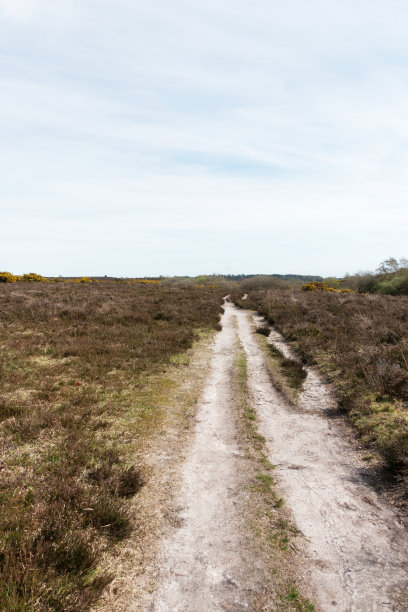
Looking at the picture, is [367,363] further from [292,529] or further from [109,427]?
[109,427]

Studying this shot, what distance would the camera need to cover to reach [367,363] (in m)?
11.5

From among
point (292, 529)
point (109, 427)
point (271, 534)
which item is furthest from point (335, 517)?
point (109, 427)

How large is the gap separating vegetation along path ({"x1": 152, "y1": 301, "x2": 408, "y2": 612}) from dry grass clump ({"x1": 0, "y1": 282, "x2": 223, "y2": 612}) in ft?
3.19

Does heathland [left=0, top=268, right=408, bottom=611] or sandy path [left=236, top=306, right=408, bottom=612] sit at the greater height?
heathland [left=0, top=268, right=408, bottom=611]

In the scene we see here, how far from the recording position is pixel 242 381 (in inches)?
451

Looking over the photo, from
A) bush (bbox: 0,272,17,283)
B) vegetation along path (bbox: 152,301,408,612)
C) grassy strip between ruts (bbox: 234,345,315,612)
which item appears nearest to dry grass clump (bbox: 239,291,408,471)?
vegetation along path (bbox: 152,301,408,612)

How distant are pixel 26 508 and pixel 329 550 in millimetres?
4374

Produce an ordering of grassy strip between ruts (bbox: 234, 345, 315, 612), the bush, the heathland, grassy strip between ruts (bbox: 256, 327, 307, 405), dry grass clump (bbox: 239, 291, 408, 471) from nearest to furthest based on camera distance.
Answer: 1. grassy strip between ruts (bbox: 234, 345, 315, 612)
2. the heathland
3. dry grass clump (bbox: 239, 291, 408, 471)
4. grassy strip between ruts (bbox: 256, 327, 307, 405)
5. the bush

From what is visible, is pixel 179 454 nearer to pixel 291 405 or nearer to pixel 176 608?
pixel 176 608

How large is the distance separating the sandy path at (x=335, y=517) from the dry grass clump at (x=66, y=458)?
106 inches

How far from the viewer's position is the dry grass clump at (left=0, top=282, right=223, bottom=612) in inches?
138

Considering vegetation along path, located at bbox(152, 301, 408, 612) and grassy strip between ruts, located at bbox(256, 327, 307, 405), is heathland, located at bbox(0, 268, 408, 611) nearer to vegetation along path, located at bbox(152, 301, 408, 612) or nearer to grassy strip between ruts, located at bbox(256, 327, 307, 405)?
grassy strip between ruts, located at bbox(256, 327, 307, 405)

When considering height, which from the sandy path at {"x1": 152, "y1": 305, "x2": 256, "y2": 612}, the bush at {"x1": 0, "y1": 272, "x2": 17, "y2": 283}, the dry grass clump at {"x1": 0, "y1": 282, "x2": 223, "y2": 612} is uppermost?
the bush at {"x1": 0, "y1": 272, "x2": 17, "y2": 283}

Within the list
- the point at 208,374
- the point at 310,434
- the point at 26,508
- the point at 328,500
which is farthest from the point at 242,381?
the point at 26,508
